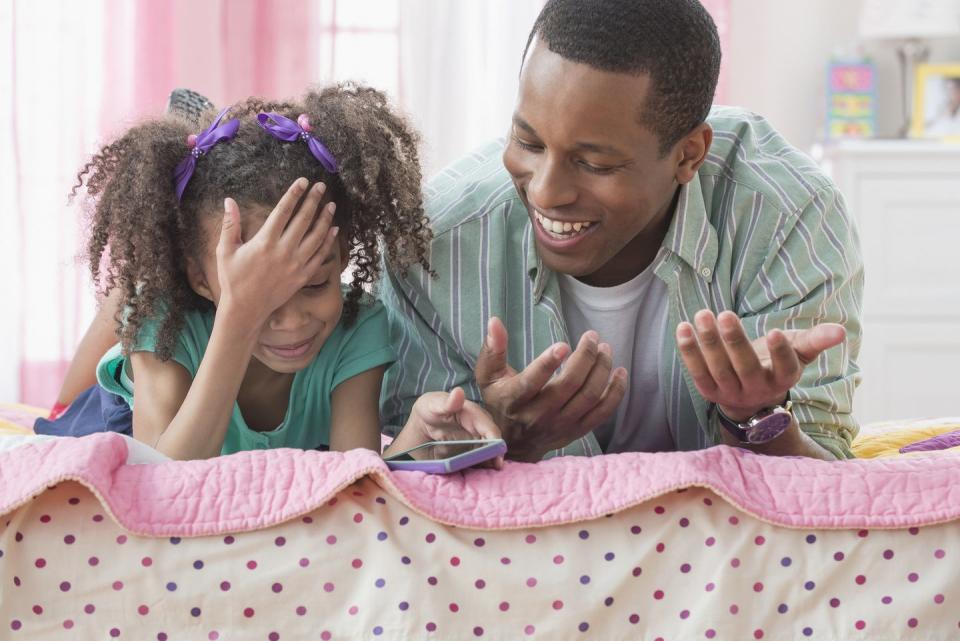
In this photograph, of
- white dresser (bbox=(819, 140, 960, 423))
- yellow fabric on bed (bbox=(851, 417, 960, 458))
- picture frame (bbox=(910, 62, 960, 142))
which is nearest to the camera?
yellow fabric on bed (bbox=(851, 417, 960, 458))

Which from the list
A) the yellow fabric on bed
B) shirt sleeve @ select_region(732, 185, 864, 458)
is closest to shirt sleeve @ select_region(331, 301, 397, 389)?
shirt sleeve @ select_region(732, 185, 864, 458)

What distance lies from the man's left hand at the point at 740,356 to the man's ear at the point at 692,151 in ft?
1.08

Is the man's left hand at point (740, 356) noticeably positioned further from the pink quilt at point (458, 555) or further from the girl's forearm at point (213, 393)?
the girl's forearm at point (213, 393)

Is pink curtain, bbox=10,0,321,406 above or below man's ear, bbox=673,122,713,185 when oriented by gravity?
below

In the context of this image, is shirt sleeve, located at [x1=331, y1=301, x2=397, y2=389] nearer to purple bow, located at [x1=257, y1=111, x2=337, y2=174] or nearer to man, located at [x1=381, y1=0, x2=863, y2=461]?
man, located at [x1=381, y1=0, x2=863, y2=461]

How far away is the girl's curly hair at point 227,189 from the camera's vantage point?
1.48m

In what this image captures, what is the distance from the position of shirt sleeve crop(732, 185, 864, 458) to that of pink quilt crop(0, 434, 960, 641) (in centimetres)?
40

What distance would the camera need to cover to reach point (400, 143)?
1.60 meters

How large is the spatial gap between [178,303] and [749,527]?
0.84 m

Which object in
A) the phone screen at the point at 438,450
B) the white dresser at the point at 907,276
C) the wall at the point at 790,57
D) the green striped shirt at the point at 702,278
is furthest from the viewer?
the wall at the point at 790,57

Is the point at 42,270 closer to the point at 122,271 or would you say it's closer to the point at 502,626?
the point at 122,271

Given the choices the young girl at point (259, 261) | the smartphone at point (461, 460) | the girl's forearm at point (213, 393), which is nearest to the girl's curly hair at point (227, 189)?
the young girl at point (259, 261)

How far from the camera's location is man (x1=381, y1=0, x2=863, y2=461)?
1339mm

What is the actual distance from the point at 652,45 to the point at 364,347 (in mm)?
562
